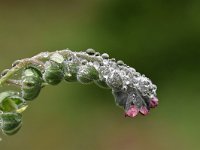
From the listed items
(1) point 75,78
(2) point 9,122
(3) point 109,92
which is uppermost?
(3) point 109,92

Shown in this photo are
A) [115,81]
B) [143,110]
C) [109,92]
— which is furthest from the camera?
[109,92]

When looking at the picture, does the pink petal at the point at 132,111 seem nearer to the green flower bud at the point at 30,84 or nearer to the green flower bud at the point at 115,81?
the green flower bud at the point at 115,81

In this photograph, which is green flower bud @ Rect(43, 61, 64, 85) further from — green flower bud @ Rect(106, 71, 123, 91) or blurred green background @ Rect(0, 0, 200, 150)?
blurred green background @ Rect(0, 0, 200, 150)

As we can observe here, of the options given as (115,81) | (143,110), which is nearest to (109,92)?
(143,110)

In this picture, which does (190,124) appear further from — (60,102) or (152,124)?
(60,102)

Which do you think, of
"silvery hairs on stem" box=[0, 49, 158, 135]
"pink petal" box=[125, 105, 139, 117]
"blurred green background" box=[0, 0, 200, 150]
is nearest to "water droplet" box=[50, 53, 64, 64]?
"silvery hairs on stem" box=[0, 49, 158, 135]

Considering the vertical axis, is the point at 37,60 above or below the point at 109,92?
below

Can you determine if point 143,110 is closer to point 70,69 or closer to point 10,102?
point 70,69
